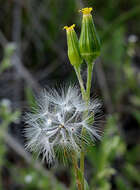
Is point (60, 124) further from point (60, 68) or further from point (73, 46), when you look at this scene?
point (60, 68)

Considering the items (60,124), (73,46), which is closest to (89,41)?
(73,46)

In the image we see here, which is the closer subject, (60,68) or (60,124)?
(60,124)

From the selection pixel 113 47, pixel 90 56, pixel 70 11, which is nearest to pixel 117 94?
pixel 113 47

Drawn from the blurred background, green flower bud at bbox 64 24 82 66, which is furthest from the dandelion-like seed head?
the blurred background

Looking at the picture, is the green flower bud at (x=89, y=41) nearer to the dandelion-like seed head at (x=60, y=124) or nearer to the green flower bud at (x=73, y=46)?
the green flower bud at (x=73, y=46)

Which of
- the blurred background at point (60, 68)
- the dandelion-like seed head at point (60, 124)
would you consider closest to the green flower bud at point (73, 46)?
the dandelion-like seed head at point (60, 124)

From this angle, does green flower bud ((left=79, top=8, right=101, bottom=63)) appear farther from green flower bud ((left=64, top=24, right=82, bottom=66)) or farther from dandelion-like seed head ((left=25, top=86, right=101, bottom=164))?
dandelion-like seed head ((left=25, top=86, right=101, bottom=164))

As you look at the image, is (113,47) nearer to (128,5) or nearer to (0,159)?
(128,5)
